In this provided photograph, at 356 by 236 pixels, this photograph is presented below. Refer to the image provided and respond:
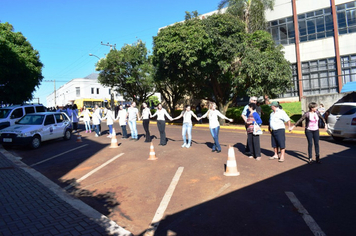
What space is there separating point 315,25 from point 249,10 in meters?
6.43

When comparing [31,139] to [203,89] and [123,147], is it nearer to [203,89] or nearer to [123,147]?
[123,147]

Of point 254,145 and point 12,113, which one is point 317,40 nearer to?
point 254,145

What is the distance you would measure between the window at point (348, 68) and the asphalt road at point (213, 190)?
17279 millimetres

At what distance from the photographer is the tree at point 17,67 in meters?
20.7

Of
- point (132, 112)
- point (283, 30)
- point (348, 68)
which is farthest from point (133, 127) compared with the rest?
point (283, 30)

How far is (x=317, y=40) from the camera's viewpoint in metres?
25.1

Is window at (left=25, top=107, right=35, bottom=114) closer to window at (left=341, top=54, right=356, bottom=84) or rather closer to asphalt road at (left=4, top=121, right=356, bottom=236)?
asphalt road at (left=4, top=121, right=356, bottom=236)

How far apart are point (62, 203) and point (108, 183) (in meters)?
1.46

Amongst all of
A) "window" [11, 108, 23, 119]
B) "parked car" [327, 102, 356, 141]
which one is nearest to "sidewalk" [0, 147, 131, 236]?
"window" [11, 108, 23, 119]

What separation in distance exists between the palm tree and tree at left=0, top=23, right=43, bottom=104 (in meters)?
17.1

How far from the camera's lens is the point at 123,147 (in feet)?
36.6

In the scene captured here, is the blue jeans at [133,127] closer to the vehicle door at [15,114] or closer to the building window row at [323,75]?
the vehicle door at [15,114]

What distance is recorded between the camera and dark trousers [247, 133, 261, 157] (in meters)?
8.12

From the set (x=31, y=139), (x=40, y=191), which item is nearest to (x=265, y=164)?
(x=40, y=191)
